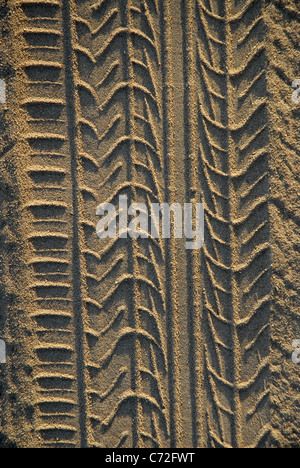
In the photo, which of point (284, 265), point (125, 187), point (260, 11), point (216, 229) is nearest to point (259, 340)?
point (284, 265)

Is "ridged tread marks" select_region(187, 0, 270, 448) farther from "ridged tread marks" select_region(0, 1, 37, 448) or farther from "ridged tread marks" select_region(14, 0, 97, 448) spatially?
"ridged tread marks" select_region(0, 1, 37, 448)

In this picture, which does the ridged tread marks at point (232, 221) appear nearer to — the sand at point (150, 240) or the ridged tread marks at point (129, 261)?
the sand at point (150, 240)

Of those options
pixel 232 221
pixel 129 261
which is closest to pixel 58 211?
pixel 129 261

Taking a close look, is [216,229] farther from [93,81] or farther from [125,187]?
[93,81]

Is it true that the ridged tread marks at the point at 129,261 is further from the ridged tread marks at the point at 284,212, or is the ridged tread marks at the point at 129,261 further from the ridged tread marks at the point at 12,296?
the ridged tread marks at the point at 284,212

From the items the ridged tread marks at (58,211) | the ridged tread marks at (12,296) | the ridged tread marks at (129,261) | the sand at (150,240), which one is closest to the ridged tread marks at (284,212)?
the sand at (150,240)

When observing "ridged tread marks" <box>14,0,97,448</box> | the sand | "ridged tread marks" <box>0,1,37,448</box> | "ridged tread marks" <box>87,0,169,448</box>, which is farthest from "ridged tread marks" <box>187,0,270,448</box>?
"ridged tread marks" <box>0,1,37,448</box>
